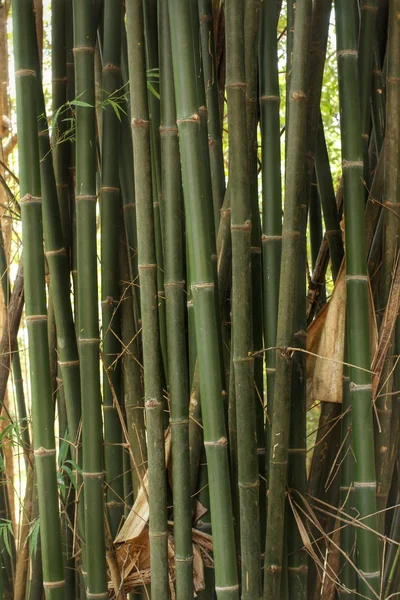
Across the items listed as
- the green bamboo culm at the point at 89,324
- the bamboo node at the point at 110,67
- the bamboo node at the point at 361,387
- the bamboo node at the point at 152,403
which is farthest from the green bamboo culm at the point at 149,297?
the bamboo node at the point at 361,387

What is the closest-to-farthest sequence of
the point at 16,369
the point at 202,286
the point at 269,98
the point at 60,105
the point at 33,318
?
the point at 202,286 < the point at 33,318 < the point at 269,98 < the point at 60,105 < the point at 16,369

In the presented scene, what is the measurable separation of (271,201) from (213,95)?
0.30 meters

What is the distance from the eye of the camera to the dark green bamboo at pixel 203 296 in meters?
1.26

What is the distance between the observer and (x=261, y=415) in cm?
152

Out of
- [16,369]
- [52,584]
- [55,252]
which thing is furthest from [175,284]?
[16,369]

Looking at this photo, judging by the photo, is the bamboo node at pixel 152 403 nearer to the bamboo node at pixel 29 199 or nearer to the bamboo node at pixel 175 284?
the bamboo node at pixel 175 284

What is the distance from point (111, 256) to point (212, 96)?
0.40 m

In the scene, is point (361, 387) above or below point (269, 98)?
below

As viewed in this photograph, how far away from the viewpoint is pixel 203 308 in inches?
50.0

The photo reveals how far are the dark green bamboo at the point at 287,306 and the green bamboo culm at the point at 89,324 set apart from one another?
325 mm

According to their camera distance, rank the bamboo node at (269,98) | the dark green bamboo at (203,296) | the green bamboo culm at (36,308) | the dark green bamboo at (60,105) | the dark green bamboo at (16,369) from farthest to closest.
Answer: the dark green bamboo at (16,369) → the dark green bamboo at (60,105) → the bamboo node at (269,98) → the green bamboo culm at (36,308) → the dark green bamboo at (203,296)

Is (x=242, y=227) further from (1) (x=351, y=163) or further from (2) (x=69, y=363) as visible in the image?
(2) (x=69, y=363)

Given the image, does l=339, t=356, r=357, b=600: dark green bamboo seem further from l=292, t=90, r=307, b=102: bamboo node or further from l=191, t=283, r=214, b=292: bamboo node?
l=292, t=90, r=307, b=102: bamboo node

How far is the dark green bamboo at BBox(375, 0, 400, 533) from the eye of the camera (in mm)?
1512
